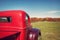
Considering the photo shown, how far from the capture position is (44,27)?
777 centimetres

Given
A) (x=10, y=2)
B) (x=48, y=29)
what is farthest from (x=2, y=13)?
(x=48, y=29)

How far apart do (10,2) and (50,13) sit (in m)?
1.68

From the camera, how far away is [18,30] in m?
3.03

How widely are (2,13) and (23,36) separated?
26.8 inches

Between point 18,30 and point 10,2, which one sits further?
point 10,2

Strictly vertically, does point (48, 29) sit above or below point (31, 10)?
below

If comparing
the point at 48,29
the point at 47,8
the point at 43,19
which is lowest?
the point at 48,29

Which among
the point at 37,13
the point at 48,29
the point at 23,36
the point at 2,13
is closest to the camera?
the point at 23,36

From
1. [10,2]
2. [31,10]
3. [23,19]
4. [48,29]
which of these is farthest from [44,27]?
[23,19]

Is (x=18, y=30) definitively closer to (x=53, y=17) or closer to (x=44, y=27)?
(x=53, y=17)

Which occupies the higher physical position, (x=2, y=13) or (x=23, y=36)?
(x=2, y=13)

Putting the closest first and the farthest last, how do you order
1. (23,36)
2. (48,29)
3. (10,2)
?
1. (23,36)
2. (10,2)
3. (48,29)

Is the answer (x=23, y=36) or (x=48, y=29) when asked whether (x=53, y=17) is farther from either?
(x=23, y=36)

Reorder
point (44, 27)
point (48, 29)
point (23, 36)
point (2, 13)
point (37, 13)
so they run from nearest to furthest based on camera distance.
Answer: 1. point (23, 36)
2. point (2, 13)
3. point (37, 13)
4. point (48, 29)
5. point (44, 27)
